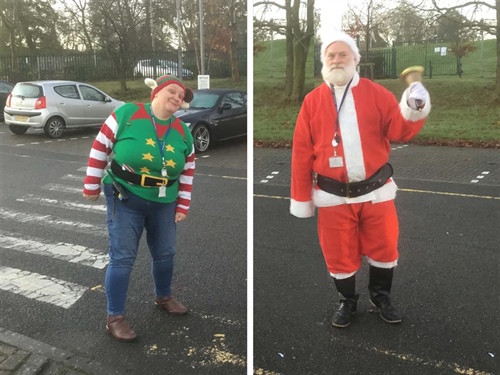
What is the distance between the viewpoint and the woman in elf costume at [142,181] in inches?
59.0

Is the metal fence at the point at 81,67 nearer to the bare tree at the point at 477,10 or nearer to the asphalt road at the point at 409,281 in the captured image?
the asphalt road at the point at 409,281

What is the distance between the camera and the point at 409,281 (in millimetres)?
1679

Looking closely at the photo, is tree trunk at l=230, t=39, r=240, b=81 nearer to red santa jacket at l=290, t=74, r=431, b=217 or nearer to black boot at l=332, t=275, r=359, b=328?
red santa jacket at l=290, t=74, r=431, b=217

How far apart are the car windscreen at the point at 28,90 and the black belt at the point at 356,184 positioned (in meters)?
0.94

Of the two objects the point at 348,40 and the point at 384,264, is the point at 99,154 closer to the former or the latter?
the point at 348,40

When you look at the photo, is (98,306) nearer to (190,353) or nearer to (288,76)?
(190,353)

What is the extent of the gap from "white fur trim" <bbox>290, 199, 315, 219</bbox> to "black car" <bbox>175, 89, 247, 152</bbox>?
0.33 meters

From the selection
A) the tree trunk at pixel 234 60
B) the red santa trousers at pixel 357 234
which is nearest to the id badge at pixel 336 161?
the red santa trousers at pixel 357 234

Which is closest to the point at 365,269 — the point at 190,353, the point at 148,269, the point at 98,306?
the point at 190,353

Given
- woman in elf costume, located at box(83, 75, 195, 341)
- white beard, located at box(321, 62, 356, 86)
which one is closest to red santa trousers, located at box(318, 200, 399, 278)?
white beard, located at box(321, 62, 356, 86)

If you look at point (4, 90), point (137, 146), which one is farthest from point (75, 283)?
point (4, 90)

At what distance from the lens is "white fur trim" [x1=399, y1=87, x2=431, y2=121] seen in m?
1.34

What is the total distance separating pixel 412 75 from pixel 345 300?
0.74 meters

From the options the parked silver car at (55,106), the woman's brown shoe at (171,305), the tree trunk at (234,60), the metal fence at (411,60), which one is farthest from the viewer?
the tree trunk at (234,60)
